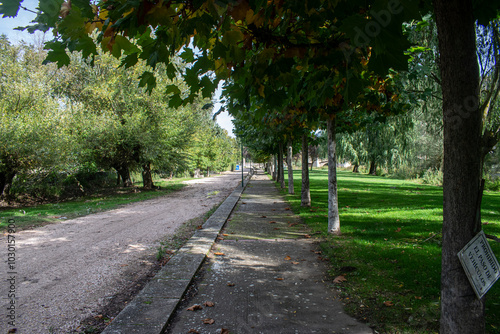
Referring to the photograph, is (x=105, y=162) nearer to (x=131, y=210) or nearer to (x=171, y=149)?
(x=171, y=149)

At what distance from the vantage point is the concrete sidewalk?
10.9 feet

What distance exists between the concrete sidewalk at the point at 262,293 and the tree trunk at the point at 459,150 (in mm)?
1105

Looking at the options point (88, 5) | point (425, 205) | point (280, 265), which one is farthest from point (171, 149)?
point (88, 5)

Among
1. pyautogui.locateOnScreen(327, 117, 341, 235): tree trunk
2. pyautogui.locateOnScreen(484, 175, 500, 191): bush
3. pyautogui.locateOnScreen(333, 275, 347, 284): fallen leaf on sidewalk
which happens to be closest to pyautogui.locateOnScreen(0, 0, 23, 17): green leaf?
pyautogui.locateOnScreen(333, 275, 347, 284): fallen leaf on sidewalk

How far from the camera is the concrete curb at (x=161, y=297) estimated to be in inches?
124

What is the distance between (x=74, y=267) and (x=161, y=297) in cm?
257

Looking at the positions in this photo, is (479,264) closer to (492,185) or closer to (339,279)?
(339,279)

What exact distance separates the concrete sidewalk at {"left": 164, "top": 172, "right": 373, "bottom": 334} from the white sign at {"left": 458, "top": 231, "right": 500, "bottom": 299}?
1.28 meters

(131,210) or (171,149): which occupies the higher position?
(171,149)

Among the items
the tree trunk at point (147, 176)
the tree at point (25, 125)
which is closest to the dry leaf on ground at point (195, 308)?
the tree at point (25, 125)

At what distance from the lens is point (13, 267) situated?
5230 mm

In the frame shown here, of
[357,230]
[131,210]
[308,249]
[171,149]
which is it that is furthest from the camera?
[171,149]

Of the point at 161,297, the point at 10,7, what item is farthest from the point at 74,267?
the point at 10,7

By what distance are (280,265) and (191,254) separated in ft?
5.48
